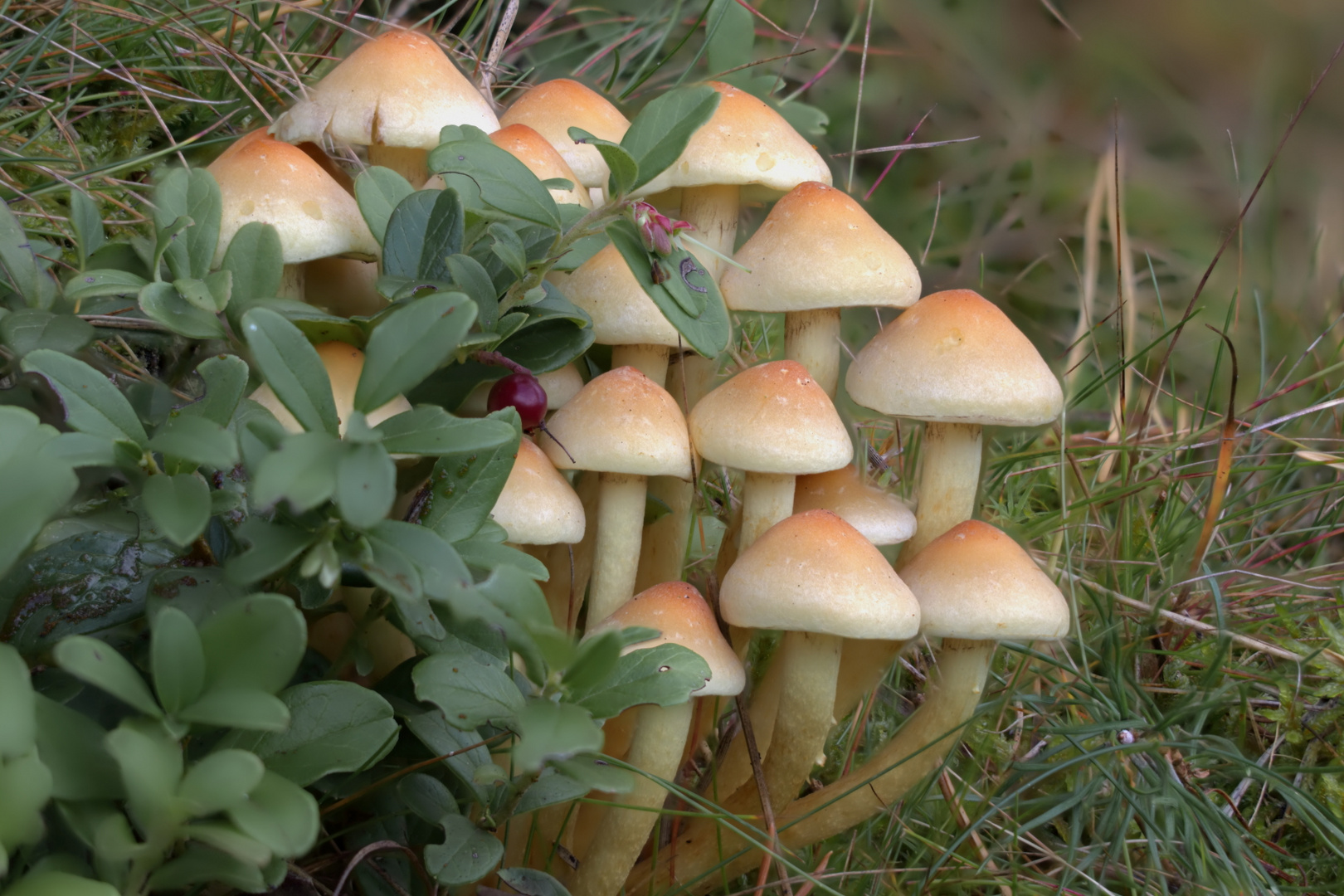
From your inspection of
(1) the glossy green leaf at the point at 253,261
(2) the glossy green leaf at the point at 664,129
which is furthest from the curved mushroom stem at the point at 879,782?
(1) the glossy green leaf at the point at 253,261

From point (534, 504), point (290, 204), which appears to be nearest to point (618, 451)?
point (534, 504)

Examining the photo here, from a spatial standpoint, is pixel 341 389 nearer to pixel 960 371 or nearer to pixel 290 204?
pixel 290 204

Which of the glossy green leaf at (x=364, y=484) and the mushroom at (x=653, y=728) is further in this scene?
the mushroom at (x=653, y=728)

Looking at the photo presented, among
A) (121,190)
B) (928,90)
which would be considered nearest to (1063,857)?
(121,190)

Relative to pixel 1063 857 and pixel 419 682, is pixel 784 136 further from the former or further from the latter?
pixel 1063 857

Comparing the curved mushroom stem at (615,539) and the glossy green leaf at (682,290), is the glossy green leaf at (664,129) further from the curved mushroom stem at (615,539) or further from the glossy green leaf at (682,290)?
the curved mushroom stem at (615,539)
